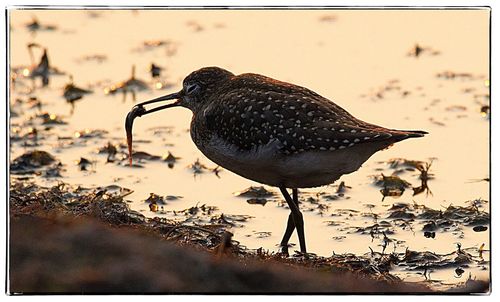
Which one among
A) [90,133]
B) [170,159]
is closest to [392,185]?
[170,159]

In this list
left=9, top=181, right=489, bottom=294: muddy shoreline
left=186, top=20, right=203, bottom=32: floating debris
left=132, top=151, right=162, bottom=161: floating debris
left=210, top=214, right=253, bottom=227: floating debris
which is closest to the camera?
left=9, top=181, right=489, bottom=294: muddy shoreline

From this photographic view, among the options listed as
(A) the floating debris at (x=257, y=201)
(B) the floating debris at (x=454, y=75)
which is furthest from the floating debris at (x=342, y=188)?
(B) the floating debris at (x=454, y=75)

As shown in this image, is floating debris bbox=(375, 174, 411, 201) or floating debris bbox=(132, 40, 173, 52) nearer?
floating debris bbox=(375, 174, 411, 201)

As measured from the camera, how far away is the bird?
1134 cm

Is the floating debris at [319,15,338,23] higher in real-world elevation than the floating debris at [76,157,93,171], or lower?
higher

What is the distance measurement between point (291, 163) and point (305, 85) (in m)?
2.45

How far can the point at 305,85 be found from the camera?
45.1ft

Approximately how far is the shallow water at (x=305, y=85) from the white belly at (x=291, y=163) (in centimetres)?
93

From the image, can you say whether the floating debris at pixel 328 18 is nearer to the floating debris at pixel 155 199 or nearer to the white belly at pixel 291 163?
the floating debris at pixel 155 199

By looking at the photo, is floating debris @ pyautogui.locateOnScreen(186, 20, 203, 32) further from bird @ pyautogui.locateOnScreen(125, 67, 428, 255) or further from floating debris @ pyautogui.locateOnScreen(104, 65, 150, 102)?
bird @ pyautogui.locateOnScreen(125, 67, 428, 255)

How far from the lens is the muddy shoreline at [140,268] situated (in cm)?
1072

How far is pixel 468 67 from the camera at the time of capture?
47.4ft

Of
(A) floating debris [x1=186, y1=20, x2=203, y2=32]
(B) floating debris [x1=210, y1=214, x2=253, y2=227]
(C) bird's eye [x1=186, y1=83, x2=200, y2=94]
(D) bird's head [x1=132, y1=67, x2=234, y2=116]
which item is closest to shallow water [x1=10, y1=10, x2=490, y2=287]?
(A) floating debris [x1=186, y1=20, x2=203, y2=32]

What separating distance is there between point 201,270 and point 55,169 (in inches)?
157
